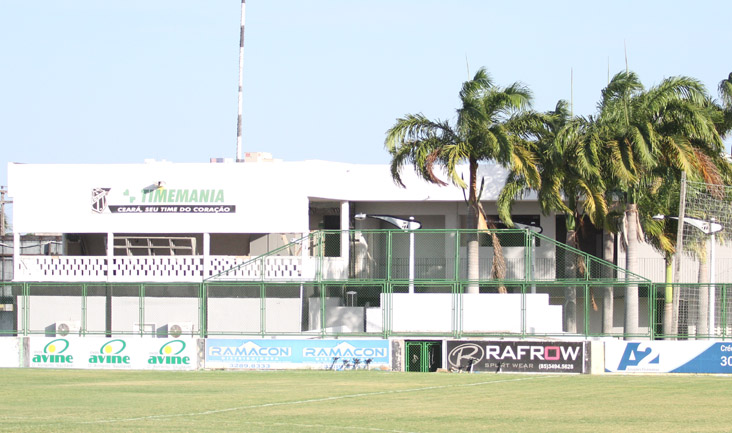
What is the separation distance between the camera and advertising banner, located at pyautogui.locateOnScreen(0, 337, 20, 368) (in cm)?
3838

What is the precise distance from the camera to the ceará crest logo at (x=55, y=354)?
3788 cm

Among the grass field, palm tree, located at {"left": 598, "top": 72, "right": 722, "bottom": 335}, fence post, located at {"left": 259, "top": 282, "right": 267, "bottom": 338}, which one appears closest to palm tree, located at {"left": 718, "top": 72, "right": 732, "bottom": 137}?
palm tree, located at {"left": 598, "top": 72, "right": 722, "bottom": 335}

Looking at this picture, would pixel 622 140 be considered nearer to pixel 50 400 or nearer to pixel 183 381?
pixel 183 381

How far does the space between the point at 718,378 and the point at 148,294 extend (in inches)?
819

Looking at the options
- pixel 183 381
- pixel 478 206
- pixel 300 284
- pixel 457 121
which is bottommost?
pixel 183 381

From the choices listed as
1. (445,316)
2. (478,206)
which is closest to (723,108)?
(478,206)

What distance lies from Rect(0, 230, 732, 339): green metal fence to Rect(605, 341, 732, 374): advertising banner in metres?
0.64

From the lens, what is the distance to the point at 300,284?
38344mm

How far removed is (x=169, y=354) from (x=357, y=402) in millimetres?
14399

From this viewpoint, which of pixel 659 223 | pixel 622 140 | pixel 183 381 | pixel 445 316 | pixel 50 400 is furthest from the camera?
pixel 659 223

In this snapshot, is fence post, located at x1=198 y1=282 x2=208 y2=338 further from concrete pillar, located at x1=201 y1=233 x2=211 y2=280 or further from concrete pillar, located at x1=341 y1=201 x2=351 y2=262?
concrete pillar, located at x1=341 y1=201 x2=351 y2=262

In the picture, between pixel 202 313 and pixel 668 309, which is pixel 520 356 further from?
pixel 202 313

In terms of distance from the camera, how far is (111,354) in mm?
37688

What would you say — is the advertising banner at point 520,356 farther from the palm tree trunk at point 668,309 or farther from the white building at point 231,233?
the white building at point 231,233
